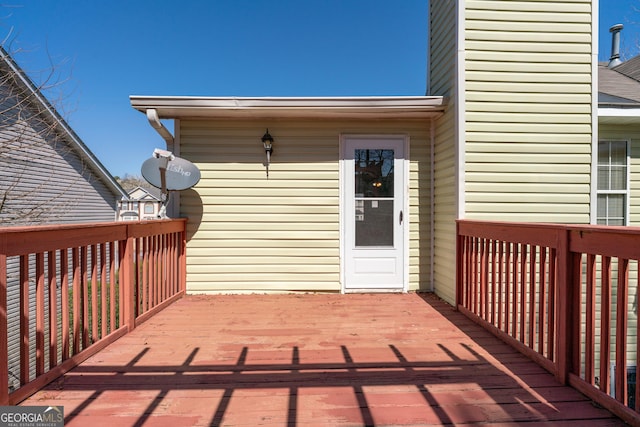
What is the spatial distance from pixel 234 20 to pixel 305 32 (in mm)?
1945

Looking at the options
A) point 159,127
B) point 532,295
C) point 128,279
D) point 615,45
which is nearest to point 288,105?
point 159,127

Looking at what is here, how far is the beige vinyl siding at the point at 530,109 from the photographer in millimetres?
3529

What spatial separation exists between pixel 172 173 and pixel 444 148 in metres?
3.11

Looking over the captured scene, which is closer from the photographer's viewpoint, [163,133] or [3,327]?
[3,327]

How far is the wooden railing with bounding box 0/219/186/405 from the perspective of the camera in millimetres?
1784

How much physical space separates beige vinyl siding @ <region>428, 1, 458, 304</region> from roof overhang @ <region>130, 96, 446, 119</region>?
26 cm

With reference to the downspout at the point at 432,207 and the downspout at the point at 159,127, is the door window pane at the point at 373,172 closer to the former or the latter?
the downspout at the point at 432,207

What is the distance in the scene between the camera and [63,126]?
328 inches

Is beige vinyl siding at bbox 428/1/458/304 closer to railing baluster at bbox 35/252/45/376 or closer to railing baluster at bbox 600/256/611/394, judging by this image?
railing baluster at bbox 600/256/611/394

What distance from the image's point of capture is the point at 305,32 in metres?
9.55

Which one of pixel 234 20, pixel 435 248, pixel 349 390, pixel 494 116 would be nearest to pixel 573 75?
pixel 494 116

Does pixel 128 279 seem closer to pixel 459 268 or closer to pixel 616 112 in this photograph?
pixel 459 268

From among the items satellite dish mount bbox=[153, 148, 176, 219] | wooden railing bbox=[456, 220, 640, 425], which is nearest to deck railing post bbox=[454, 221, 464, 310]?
wooden railing bbox=[456, 220, 640, 425]

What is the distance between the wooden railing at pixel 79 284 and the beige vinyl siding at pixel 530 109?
326cm
